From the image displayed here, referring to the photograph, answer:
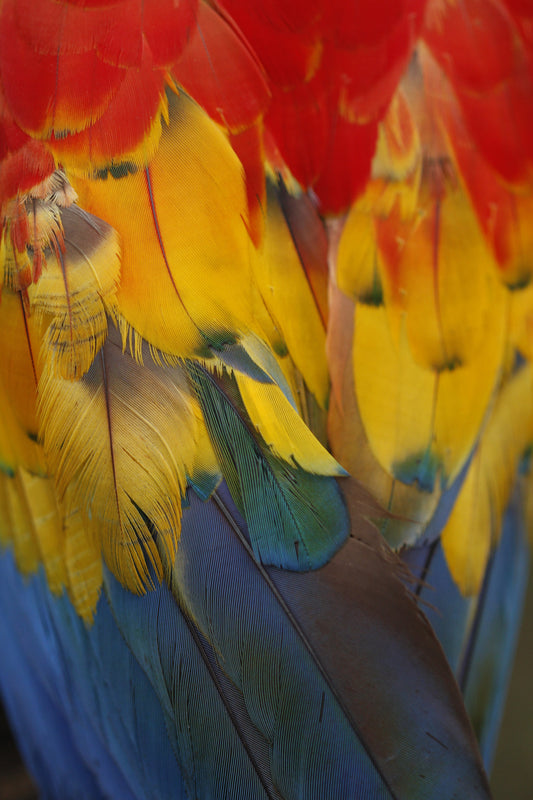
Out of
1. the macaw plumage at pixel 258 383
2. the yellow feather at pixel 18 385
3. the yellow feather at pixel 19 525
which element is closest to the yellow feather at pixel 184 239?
the macaw plumage at pixel 258 383

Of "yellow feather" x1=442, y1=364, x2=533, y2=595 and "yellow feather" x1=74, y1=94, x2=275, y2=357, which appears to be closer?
"yellow feather" x1=74, y1=94, x2=275, y2=357

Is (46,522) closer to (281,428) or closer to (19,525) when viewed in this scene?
(19,525)

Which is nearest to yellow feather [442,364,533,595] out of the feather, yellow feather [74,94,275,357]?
the feather

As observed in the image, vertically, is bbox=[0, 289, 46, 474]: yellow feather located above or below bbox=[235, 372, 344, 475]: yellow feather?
above

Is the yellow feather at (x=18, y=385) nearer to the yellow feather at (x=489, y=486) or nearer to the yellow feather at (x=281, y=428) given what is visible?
the yellow feather at (x=281, y=428)

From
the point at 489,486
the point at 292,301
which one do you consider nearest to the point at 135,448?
the point at 292,301

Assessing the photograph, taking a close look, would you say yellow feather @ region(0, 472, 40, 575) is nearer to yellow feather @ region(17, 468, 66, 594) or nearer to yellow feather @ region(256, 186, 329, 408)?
yellow feather @ region(17, 468, 66, 594)

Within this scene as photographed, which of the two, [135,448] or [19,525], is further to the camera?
[19,525]

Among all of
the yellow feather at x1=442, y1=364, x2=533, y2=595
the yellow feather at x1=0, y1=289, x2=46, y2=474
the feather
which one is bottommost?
the yellow feather at x1=442, y1=364, x2=533, y2=595
